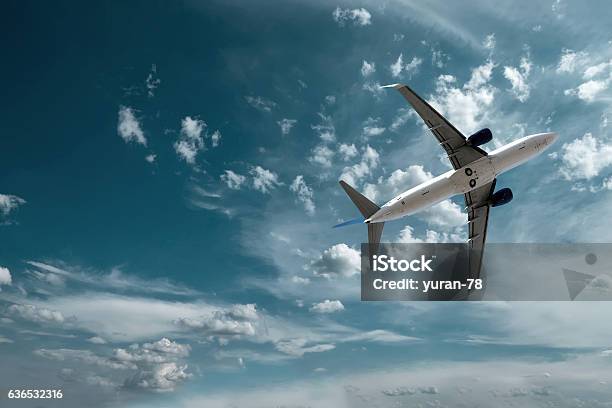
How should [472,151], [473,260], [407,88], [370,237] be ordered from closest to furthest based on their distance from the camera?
[407,88] < [472,151] < [370,237] < [473,260]

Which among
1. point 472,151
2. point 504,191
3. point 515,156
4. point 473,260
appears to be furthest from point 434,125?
point 473,260

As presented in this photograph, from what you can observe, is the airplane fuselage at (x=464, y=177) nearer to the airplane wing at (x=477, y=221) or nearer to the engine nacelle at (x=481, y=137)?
the engine nacelle at (x=481, y=137)

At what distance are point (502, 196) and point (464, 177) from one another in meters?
15.5

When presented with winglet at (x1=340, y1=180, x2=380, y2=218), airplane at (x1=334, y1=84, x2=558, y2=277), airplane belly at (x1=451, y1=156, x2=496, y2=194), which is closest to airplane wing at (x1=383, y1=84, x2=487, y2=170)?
airplane at (x1=334, y1=84, x2=558, y2=277)

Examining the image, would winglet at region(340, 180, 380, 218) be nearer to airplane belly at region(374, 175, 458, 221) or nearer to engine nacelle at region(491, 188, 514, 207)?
airplane belly at region(374, 175, 458, 221)

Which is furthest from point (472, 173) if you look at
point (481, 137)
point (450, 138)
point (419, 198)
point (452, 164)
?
point (419, 198)

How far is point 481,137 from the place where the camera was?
8756cm

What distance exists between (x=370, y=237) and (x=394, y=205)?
10753 millimetres

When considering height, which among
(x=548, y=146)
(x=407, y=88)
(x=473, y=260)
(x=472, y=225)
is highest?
(x=407, y=88)

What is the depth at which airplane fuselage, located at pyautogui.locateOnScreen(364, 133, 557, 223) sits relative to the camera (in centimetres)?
8500

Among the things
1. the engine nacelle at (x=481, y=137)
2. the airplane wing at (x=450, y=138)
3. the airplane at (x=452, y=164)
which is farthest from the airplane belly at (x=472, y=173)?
the engine nacelle at (x=481, y=137)

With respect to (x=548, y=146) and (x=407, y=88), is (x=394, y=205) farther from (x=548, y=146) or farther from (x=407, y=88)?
(x=548, y=146)

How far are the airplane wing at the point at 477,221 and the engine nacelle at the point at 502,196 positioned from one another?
170 cm

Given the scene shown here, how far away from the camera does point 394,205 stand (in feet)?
282
